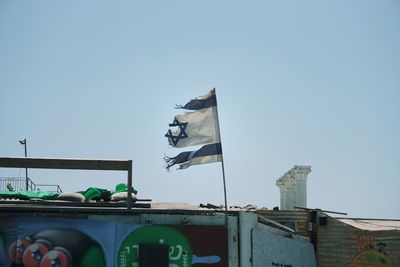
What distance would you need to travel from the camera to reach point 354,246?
15609mm

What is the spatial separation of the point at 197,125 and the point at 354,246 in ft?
21.2

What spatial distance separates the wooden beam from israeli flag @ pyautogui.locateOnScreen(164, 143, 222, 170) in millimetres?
1094

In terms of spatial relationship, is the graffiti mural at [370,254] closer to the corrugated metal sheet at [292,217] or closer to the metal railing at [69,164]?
the corrugated metal sheet at [292,217]

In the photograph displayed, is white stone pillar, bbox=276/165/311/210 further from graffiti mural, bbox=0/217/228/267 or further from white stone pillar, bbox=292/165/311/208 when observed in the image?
graffiti mural, bbox=0/217/228/267

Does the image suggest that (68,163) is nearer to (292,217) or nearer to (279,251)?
(279,251)

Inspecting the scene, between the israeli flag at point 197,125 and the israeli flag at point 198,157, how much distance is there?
0.47ft

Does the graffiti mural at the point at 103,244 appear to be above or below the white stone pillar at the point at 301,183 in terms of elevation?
below

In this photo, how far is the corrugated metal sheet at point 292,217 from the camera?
53.8 feet

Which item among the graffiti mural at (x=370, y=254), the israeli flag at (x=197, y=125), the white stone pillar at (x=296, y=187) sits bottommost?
the graffiti mural at (x=370, y=254)

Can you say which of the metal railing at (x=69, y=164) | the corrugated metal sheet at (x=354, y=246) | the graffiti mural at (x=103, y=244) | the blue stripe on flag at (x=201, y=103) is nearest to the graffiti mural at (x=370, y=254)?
the corrugated metal sheet at (x=354, y=246)

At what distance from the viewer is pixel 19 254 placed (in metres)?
10.9

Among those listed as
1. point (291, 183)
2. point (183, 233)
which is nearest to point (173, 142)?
point (183, 233)

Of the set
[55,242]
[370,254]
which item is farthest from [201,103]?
[370,254]

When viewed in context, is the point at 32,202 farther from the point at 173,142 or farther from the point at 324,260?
the point at 324,260
